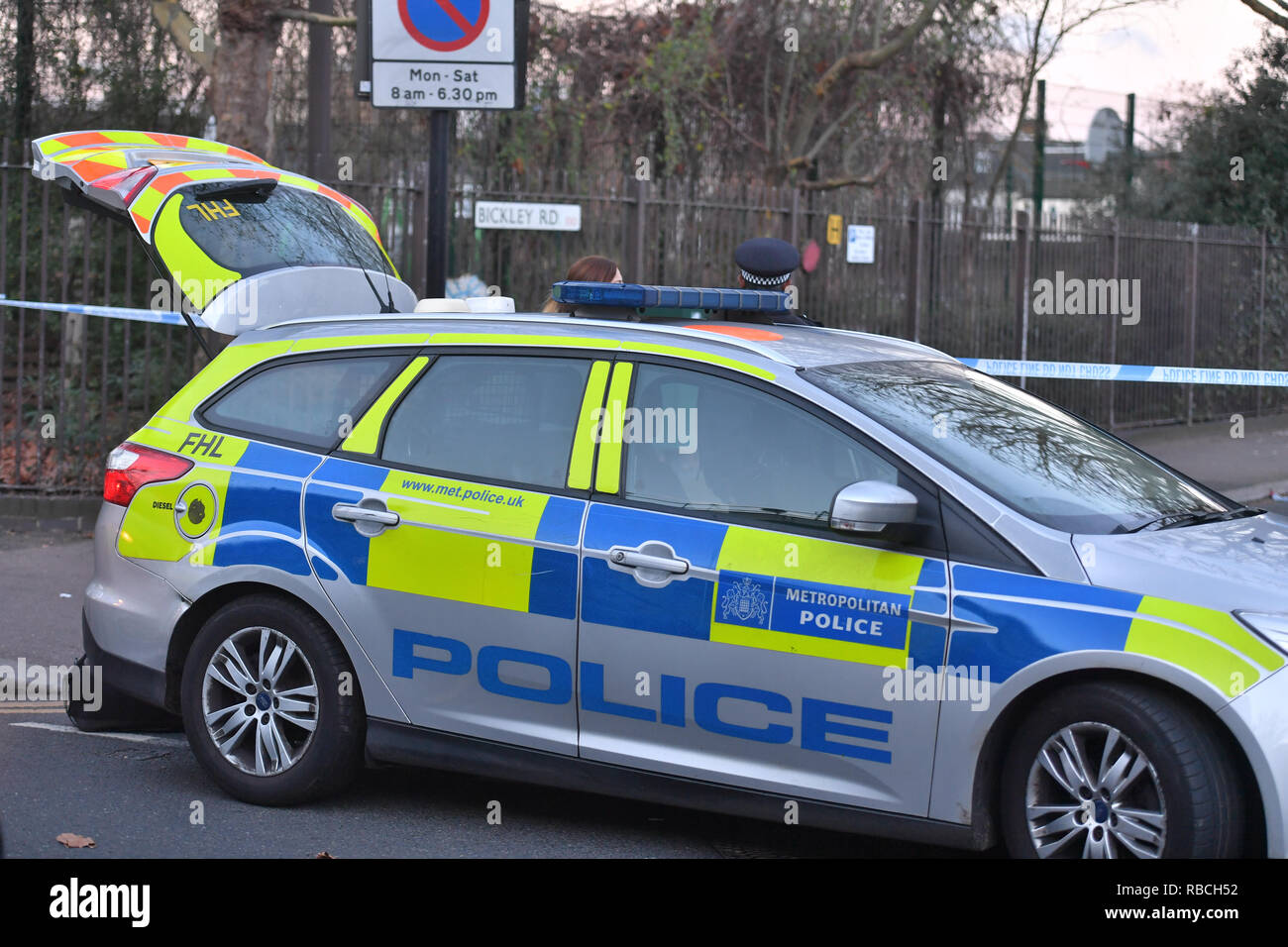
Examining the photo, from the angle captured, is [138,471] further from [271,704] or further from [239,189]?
[239,189]

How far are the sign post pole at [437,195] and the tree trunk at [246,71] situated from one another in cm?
306

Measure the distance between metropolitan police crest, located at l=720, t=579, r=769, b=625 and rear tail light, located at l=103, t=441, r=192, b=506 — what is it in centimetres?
214

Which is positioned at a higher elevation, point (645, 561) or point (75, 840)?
point (645, 561)

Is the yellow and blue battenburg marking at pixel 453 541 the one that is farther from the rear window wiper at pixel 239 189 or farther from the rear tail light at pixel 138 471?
the rear window wiper at pixel 239 189

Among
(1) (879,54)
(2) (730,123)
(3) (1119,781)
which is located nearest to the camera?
(3) (1119,781)

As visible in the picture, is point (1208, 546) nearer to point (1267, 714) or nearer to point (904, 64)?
point (1267, 714)

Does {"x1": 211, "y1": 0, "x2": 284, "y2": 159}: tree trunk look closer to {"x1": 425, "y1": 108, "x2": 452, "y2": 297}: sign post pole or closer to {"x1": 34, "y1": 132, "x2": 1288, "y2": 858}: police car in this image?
{"x1": 425, "y1": 108, "x2": 452, "y2": 297}: sign post pole

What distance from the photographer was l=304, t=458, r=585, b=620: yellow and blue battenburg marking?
15.2 feet

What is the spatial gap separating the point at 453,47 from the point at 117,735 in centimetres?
380

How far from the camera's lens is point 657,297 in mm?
5266

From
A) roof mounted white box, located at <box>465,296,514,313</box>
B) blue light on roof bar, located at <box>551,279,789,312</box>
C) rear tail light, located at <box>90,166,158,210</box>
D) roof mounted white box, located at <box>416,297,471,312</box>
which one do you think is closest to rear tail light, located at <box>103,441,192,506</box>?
roof mounted white box, located at <box>416,297,471,312</box>

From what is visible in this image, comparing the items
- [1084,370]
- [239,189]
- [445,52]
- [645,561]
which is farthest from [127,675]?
[1084,370]

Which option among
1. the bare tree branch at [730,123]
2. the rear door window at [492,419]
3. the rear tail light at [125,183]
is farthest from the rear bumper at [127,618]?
A: the bare tree branch at [730,123]

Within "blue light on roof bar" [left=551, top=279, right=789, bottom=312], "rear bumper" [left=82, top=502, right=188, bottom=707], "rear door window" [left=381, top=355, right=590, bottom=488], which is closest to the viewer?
"rear door window" [left=381, top=355, right=590, bottom=488]
